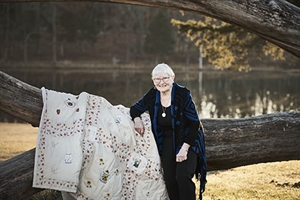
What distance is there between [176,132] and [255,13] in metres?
1.37

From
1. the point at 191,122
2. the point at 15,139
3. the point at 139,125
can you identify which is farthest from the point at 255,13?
the point at 15,139

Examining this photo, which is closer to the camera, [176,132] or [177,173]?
[177,173]

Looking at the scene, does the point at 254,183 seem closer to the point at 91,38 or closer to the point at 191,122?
the point at 191,122

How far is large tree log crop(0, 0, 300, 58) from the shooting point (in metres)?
4.85

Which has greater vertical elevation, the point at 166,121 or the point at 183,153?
the point at 166,121

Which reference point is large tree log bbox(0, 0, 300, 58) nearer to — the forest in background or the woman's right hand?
the woman's right hand

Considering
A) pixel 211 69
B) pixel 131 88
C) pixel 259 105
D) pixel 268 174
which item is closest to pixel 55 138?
pixel 268 174

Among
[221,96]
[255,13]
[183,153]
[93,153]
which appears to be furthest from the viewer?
[221,96]

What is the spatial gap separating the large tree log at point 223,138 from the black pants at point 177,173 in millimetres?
806

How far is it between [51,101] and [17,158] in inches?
23.8

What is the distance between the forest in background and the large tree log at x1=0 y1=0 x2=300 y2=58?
131 ft

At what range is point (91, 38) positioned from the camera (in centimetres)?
4962

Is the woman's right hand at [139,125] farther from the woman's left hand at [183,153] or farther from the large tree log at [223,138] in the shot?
the large tree log at [223,138]

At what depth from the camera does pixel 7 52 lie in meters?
47.7
